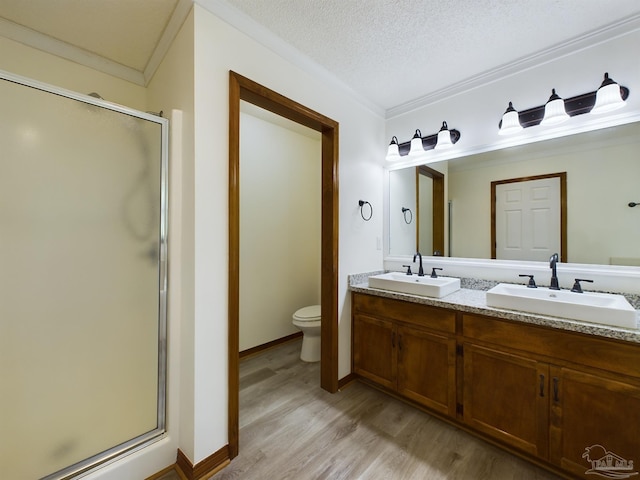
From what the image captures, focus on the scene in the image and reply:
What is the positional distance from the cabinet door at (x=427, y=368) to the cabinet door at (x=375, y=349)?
74mm

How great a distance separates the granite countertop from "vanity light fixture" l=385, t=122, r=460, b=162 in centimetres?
120

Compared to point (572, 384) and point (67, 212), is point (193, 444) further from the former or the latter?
point (572, 384)

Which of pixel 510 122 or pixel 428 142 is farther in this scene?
pixel 428 142

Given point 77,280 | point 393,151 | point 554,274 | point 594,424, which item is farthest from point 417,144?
point 77,280

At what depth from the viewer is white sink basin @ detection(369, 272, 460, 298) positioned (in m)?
1.86

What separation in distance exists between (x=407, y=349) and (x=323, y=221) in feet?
3.83

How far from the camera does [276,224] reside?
10.3 ft

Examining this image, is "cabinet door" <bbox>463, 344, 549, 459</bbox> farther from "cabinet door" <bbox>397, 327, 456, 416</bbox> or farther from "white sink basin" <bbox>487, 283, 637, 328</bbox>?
"white sink basin" <bbox>487, 283, 637, 328</bbox>

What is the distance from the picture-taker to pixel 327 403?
2053 millimetres

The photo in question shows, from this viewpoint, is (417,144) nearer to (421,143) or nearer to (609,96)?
(421,143)

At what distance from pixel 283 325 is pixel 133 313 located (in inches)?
76.1

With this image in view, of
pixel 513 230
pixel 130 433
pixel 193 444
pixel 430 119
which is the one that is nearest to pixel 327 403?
pixel 193 444

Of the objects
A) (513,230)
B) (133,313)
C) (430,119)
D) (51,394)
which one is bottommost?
(51,394)

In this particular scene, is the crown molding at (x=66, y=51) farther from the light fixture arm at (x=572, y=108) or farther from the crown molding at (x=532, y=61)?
the light fixture arm at (x=572, y=108)
